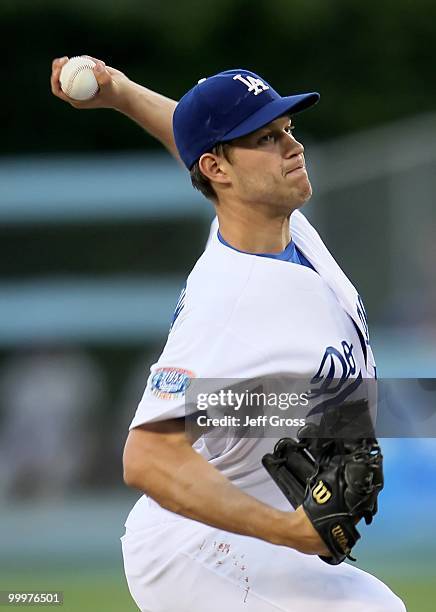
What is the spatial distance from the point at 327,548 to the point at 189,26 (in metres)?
11.6

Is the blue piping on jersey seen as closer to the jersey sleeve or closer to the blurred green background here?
the jersey sleeve

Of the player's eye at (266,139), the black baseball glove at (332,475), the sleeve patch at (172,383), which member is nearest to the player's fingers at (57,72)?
the player's eye at (266,139)

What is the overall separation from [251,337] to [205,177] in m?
0.74

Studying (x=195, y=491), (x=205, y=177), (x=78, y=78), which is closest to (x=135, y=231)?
(x=78, y=78)

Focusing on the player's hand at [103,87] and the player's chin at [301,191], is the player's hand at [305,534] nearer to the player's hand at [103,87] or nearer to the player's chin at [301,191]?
the player's chin at [301,191]

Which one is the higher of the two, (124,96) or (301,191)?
(124,96)

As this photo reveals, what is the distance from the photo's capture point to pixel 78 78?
482 cm

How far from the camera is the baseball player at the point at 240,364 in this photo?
3725 millimetres

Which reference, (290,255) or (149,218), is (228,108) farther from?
(149,218)

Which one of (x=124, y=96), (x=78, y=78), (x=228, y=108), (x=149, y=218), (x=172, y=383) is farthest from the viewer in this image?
(x=149, y=218)

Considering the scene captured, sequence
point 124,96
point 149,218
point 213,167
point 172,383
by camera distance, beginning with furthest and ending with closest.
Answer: point 149,218
point 124,96
point 213,167
point 172,383

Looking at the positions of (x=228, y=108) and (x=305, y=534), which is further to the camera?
(x=228, y=108)

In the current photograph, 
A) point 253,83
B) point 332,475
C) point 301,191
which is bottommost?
point 332,475

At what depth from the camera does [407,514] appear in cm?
950
